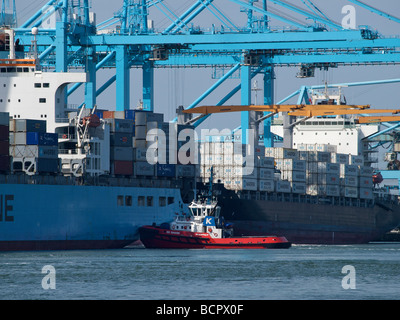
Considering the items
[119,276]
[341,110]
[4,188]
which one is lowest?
[119,276]

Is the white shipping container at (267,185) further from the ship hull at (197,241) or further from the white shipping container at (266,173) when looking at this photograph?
the ship hull at (197,241)

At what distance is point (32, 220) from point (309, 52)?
31.8 m

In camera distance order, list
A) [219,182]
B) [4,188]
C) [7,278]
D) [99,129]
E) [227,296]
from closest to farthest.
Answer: [227,296], [7,278], [4,188], [99,129], [219,182]

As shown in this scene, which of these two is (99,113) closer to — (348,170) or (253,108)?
(253,108)

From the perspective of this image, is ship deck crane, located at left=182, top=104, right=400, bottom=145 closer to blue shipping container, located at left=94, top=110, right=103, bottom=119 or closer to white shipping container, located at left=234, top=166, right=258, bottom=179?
white shipping container, located at left=234, top=166, right=258, bottom=179

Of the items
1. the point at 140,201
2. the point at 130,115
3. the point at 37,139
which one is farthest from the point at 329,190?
the point at 37,139

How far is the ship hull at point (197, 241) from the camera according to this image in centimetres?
5934

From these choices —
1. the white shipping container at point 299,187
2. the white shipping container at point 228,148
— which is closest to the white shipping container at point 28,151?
the white shipping container at point 228,148

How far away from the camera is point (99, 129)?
59031 millimetres

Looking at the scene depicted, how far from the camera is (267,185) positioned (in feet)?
236

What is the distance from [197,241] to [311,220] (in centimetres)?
1981
